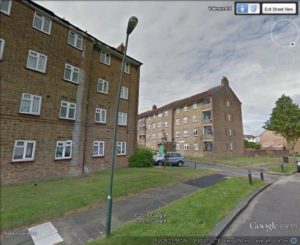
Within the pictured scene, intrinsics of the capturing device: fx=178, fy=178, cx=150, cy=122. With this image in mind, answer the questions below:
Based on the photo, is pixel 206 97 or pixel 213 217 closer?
pixel 213 217

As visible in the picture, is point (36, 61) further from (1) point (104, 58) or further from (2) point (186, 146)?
(2) point (186, 146)

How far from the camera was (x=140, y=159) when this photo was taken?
57.6ft

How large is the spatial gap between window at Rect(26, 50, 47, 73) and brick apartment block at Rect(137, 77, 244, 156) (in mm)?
22190

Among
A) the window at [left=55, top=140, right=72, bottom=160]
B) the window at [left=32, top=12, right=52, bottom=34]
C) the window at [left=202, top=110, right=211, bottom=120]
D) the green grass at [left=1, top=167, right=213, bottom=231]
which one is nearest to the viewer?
the green grass at [left=1, top=167, right=213, bottom=231]

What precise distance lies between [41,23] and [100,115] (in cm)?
769

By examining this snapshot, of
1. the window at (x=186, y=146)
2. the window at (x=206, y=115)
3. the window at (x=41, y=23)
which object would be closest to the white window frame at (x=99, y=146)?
the window at (x=41, y=23)

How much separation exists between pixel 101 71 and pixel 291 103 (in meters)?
31.9

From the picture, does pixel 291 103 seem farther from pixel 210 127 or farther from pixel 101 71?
pixel 101 71

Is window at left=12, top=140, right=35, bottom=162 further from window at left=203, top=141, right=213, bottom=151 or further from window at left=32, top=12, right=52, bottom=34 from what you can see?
window at left=203, top=141, right=213, bottom=151

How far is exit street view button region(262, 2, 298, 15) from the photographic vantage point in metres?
5.13

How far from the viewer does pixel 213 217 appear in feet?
19.0

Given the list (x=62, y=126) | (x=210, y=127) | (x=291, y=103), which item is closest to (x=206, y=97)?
(x=210, y=127)

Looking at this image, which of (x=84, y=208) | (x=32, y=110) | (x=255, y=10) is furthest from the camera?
(x=32, y=110)

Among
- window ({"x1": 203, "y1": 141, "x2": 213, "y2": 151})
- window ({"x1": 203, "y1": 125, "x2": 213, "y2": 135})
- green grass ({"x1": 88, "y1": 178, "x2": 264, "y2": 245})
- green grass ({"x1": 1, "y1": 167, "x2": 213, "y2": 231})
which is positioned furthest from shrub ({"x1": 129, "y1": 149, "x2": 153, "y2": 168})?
window ({"x1": 203, "y1": 125, "x2": 213, "y2": 135})
